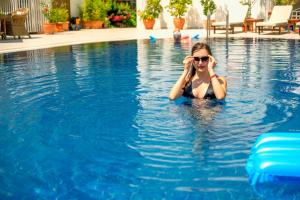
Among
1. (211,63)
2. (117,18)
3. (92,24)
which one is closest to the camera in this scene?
(211,63)

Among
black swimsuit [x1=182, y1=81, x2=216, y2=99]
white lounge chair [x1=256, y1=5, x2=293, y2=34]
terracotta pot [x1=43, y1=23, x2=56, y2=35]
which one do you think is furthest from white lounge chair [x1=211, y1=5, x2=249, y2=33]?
black swimsuit [x1=182, y1=81, x2=216, y2=99]

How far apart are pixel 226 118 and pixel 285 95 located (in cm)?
181

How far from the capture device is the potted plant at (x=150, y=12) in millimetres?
23381

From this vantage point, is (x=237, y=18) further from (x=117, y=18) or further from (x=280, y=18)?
(x=117, y=18)

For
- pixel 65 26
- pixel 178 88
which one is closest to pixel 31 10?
pixel 65 26

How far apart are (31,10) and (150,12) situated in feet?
22.0

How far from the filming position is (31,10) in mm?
20812

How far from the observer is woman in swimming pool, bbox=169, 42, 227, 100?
555cm

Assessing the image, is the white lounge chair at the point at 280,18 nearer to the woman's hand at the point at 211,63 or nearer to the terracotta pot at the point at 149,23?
the terracotta pot at the point at 149,23

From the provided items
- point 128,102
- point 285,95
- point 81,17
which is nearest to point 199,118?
point 128,102

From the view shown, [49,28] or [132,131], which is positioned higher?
[49,28]

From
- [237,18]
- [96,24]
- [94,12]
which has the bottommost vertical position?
[237,18]

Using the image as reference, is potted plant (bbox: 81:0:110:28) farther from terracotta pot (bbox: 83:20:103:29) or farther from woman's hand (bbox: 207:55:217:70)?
woman's hand (bbox: 207:55:217:70)

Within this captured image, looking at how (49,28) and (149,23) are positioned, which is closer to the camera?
(49,28)
